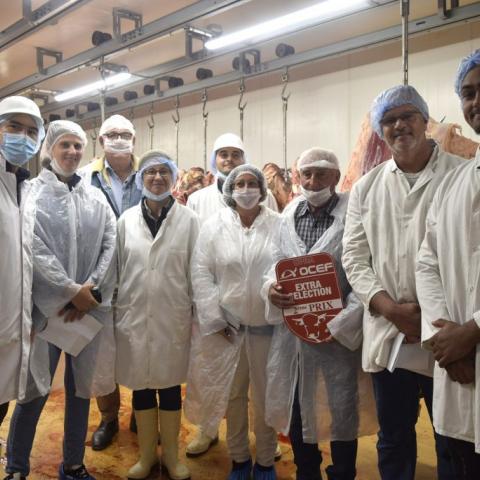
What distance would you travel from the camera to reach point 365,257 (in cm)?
192

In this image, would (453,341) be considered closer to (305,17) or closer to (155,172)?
(155,172)

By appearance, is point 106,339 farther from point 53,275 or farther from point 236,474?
point 236,474

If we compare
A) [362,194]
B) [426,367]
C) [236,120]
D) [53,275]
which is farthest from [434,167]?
[236,120]

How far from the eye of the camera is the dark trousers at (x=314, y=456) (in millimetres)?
2156

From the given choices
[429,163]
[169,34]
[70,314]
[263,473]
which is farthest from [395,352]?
[169,34]

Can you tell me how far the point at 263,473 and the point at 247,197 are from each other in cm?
132

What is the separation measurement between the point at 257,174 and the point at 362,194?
24.7 inches

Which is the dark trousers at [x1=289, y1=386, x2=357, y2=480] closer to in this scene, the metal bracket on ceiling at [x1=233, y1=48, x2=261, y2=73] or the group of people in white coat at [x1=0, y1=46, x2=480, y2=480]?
the group of people in white coat at [x1=0, y1=46, x2=480, y2=480]

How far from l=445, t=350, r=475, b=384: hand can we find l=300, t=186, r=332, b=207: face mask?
39.5 inches

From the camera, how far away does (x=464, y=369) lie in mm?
1376

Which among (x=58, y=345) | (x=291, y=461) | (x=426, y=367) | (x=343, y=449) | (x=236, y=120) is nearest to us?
(x=426, y=367)

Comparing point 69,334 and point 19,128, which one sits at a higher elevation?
point 19,128

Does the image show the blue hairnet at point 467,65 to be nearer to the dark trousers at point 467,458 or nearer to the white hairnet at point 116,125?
the dark trousers at point 467,458

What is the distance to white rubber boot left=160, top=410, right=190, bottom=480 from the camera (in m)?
2.55
